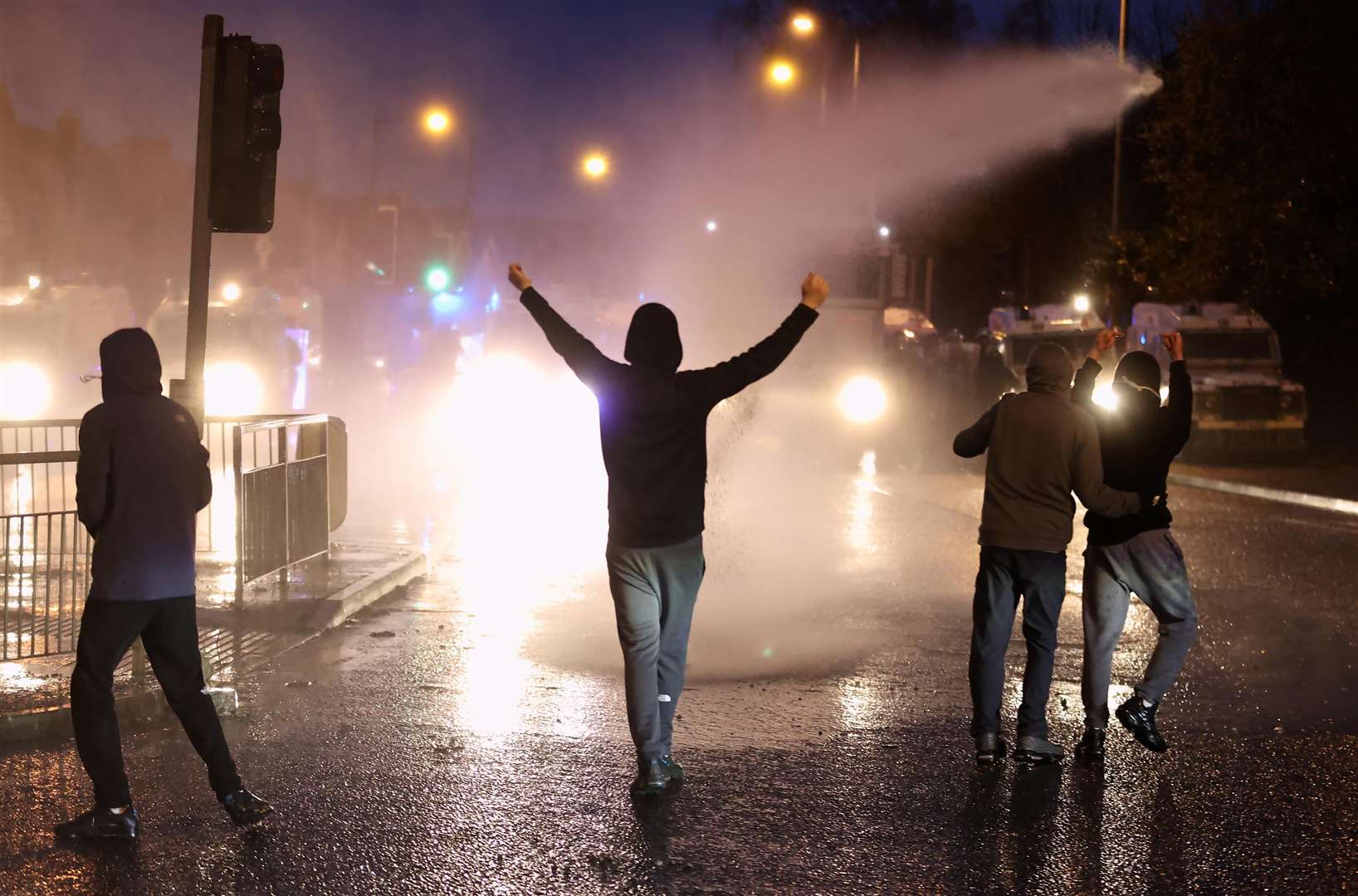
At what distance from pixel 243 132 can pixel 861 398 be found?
19.6 meters

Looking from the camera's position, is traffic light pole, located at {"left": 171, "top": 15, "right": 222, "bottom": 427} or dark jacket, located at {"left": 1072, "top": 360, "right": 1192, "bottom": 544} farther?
traffic light pole, located at {"left": 171, "top": 15, "right": 222, "bottom": 427}

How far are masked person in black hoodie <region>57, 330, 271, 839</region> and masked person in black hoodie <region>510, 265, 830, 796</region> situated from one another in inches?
56.6

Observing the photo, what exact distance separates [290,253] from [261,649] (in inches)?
2340

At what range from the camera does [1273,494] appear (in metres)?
18.8

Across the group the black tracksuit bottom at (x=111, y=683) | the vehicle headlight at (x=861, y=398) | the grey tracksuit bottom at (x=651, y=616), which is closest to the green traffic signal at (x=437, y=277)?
the vehicle headlight at (x=861, y=398)

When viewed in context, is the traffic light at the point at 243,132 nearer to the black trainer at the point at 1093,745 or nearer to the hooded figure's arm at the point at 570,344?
the hooded figure's arm at the point at 570,344

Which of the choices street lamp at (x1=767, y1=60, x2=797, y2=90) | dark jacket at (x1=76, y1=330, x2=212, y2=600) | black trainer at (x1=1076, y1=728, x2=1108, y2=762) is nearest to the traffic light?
dark jacket at (x1=76, y1=330, x2=212, y2=600)

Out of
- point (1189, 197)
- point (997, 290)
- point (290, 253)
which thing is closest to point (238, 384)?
point (1189, 197)

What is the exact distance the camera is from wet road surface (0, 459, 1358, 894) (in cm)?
477

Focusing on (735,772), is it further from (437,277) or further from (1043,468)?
(437,277)

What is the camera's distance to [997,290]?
5306 centimetres

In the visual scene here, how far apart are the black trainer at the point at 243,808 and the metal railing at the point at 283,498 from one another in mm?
3656

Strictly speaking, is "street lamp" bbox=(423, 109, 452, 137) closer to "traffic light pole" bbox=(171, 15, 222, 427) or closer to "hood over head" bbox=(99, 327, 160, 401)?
"traffic light pole" bbox=(171, 15, 222, 427)

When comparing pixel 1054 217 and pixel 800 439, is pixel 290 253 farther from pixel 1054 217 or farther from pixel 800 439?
pixel 800 439
